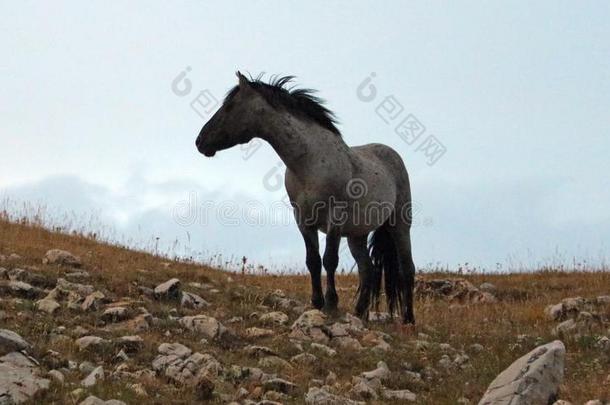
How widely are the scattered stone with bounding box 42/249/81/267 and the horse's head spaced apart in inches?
99.7

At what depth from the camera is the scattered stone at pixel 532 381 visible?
739 centimetres

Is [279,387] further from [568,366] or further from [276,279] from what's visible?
[276,279]

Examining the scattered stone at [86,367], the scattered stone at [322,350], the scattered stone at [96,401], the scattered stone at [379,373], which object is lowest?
the scattered stone at [96,401]

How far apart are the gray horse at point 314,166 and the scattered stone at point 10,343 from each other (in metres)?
4.83

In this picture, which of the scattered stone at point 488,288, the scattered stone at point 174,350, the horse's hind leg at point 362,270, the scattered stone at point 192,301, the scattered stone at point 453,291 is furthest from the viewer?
the scattered stone at point 488,288

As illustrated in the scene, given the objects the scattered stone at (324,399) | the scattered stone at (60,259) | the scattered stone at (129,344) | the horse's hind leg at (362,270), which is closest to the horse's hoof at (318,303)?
the horse's hind leg at (362,270)

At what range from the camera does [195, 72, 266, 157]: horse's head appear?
1222 centimetres

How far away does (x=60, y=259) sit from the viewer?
1299 centimetres

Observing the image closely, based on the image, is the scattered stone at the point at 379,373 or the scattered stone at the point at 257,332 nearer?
the scattered stone at the point at 379,373

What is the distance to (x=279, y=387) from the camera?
8.12m

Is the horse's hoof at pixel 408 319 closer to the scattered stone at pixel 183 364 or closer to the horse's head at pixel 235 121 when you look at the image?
the horse's head at pixel 235 121

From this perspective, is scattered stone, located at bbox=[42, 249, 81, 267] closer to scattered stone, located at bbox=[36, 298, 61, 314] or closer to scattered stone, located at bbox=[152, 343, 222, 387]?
scattered stone, located at bbox=[36, 298, 61, 314]

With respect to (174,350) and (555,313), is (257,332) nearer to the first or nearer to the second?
(174,350)

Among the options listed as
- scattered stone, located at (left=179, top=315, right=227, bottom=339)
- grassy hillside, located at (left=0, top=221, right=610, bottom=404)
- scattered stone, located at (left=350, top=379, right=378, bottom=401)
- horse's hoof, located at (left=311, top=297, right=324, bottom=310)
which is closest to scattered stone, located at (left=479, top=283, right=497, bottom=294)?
grassy hillside, located at (left=0, top=221, right=610, bottom=404)
